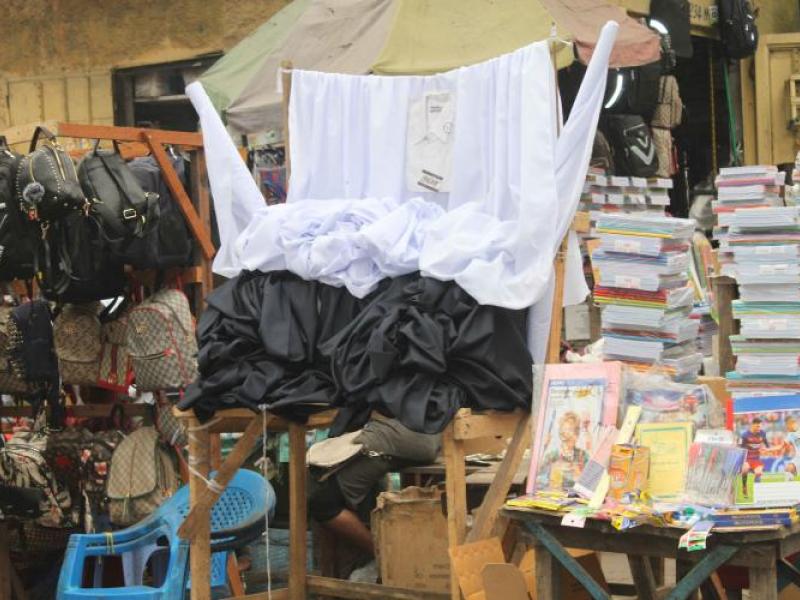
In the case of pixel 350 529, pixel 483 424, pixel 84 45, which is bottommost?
pixel 350 529

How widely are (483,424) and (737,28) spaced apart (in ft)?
27.8

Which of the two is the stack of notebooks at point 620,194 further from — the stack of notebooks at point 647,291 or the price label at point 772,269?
the stack of notebooks at point 647,291

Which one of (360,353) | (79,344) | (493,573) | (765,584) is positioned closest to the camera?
(765,584)

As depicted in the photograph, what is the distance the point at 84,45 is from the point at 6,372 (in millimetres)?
6263

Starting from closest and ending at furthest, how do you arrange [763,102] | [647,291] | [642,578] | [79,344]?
[642,578] < [647,291] < [79,344] < [763,102]

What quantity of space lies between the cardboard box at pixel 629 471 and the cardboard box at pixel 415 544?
2137 mm

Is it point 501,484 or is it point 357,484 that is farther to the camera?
point 357,484

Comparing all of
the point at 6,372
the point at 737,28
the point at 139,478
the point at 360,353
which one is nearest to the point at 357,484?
the point at 139,478

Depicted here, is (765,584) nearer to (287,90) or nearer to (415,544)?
(415,544)

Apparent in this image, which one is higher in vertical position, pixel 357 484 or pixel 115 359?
pixel 115 359

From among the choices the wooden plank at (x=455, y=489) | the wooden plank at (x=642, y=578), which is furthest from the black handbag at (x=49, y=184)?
the wooden plank at (x=642, y=578)

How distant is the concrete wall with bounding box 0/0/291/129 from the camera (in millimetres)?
13133

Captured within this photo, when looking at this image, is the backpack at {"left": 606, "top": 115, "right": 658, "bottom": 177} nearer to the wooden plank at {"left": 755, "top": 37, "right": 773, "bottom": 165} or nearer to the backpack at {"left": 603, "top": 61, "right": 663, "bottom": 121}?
the backpack at {"left": 603, "top": 61, "right": 663, "bottom": 121}

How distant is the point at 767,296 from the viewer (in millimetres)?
8023
